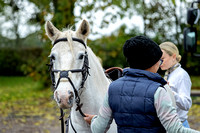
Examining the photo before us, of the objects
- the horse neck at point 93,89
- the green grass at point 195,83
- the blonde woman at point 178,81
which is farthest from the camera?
the green grass at point 195,83

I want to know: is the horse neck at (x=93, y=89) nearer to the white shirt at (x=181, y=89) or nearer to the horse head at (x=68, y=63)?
the horse head at (x=68, y=63)

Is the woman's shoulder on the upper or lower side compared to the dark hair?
lower

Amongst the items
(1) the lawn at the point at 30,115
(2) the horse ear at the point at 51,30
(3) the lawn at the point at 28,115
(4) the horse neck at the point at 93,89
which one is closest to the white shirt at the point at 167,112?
(4) the horse neck at the point at 93,89

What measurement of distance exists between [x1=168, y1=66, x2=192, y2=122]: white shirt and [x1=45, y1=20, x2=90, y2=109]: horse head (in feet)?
3.51

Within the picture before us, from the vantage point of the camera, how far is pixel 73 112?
3.17 meters

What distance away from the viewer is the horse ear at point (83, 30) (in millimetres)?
2957

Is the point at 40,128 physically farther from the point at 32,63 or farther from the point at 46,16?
the point at 32,63

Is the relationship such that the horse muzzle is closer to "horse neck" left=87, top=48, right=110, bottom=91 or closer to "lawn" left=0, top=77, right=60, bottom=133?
"horse neck" left=87, top=48, right=110, bottom=91

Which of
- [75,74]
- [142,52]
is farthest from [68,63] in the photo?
A: [142,52]

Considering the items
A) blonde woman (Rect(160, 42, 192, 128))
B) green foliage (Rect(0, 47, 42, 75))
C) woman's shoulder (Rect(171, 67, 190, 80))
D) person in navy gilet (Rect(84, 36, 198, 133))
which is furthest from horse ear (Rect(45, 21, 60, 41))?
green foliage (Rect(0, 47, 42, 75))

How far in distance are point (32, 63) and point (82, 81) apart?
13.0m

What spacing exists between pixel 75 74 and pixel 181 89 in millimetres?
1296

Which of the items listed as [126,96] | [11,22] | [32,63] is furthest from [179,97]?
[11,22]

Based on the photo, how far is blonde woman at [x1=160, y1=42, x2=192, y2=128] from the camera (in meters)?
3.18
